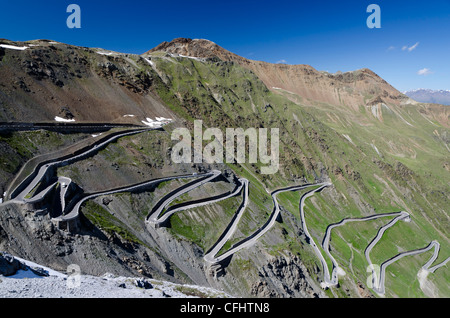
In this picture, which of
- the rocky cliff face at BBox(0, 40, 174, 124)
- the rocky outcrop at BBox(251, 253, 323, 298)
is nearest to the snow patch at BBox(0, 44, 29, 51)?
the rocky cliff face at BBox(0, 40, 174, 124)

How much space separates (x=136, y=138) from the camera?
73.8 meters

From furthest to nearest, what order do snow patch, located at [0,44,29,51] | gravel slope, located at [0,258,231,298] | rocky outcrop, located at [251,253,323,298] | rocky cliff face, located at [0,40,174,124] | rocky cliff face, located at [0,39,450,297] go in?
snow patch, located at [0,44,29,51], rocky cliff face, located at [0,40,174,124], rocky outcrop, located at [251,253,323,298], rocky cliff face, located at [0,39,450,297], gravel slope, located at [0,258,231,298]

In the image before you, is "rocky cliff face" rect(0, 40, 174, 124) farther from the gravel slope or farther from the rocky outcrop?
the rocky outcrop

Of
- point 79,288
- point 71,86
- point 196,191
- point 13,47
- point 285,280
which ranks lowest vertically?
point 285,280

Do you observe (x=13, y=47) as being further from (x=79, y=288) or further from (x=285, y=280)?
(x=285, y=280)

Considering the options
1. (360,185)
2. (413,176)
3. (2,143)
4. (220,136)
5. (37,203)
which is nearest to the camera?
(37,203)

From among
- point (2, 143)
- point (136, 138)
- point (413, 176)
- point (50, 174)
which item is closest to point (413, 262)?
point (413, 176)

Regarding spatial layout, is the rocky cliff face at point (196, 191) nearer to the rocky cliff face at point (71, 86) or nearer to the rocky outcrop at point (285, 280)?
the rocky outcrop at point (285, 280)

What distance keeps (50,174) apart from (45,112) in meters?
31.3

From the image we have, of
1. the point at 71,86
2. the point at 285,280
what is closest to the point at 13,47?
the point at 71,86

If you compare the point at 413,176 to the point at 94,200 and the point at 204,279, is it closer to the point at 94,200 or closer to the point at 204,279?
the point at 204,279

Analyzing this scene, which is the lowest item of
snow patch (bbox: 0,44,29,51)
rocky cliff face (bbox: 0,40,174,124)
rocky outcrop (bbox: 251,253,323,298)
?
rocky outcrop (bbox: 251,253,323,298)

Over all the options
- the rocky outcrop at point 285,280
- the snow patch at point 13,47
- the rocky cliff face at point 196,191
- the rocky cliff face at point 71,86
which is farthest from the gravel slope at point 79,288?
the snow patch at point 13,47

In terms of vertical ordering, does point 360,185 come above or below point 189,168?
below
